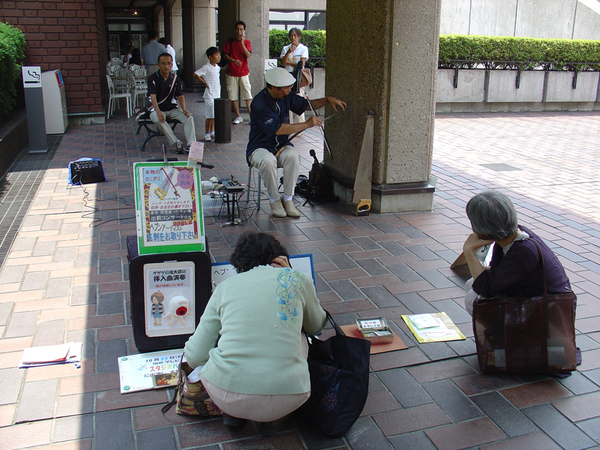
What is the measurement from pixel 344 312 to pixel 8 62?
289 inches

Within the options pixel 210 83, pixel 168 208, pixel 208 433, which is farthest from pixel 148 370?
pixel 210 83

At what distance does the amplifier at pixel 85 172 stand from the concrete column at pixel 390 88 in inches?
115

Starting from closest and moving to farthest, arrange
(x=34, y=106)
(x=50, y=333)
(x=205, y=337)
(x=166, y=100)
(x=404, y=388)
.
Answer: (x=205, y=337) < (x=404, y=388) < (x=50, y=333) < (x=34, y=106) < (x=166, y=100)

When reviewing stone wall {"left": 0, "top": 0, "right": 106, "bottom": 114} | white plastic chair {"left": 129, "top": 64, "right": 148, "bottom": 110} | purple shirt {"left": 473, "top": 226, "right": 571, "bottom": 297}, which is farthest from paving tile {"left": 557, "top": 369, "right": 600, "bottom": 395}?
white plastic chair {"left": 129, "top": 64, "right": 148, "bottom": 110}

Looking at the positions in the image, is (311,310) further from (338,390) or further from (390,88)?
(390,88)

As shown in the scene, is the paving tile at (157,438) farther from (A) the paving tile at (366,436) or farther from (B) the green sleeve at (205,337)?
(A) the paving tile at (366,436)

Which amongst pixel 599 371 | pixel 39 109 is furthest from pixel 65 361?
pixel 39 109

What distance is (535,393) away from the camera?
2936mm

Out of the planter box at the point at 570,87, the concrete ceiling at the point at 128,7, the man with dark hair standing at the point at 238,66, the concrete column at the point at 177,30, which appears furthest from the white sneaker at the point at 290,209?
the concrete ceiling at the point at 128,7

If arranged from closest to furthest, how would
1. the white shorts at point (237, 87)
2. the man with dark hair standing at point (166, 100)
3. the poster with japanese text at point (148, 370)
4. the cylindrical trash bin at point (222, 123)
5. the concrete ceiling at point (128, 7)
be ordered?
the poster with japanese text at point (148, 370)
the man with dark hair standing at point (166, 100)
the cylindrical trash bin at point (222, 123)
the white shorts at point (237, 87)
the concrete ceiling at point (128, 7)

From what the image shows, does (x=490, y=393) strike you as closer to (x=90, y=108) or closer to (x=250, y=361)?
(x=250, y=361)

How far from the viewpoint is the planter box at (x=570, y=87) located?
14.4 meters

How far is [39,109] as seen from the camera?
315 inches

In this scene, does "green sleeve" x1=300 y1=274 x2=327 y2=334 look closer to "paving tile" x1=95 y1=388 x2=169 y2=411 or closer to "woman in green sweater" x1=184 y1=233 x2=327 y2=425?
"woman in green sweater" x1=184 y1=233 x2=327 y2=425
